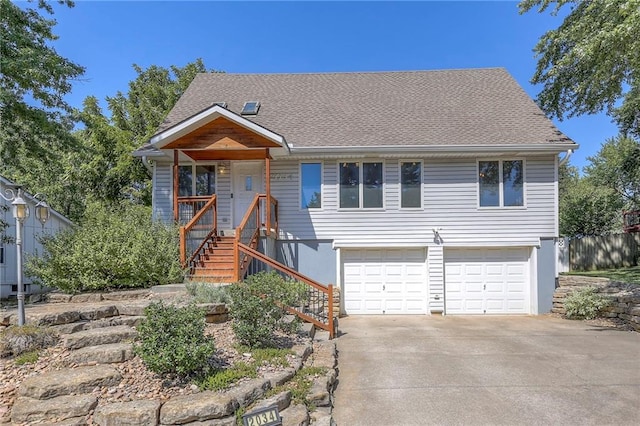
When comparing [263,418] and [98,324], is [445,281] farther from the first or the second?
[98,324]

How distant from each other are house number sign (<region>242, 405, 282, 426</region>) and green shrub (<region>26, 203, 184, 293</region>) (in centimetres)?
460

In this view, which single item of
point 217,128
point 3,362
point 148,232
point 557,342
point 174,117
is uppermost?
point 174,117

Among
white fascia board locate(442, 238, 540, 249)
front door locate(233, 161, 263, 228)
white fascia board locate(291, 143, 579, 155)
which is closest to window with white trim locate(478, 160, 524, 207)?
white fascia board locate(291, 143, 579, 155)

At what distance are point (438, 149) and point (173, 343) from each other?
326 inches

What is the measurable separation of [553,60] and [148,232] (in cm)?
1256

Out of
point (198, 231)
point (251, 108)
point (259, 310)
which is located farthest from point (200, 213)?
point (251, 108)

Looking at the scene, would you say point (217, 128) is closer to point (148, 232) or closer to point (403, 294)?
point (148, 232)

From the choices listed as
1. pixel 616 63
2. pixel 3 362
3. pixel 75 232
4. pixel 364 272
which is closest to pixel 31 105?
pixel 75 232

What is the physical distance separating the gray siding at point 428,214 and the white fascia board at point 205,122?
5.54ft

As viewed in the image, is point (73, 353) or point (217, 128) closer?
point (73, 353)

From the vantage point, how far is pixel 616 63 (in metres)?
8.87

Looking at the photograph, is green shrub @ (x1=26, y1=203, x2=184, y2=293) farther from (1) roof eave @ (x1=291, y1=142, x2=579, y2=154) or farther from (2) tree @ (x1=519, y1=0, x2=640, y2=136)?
(2) tree @ (x1=519, y1=0, x2=640, y2=136)

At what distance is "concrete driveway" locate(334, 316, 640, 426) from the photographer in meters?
4.28

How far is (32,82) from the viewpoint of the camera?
8055 mm
